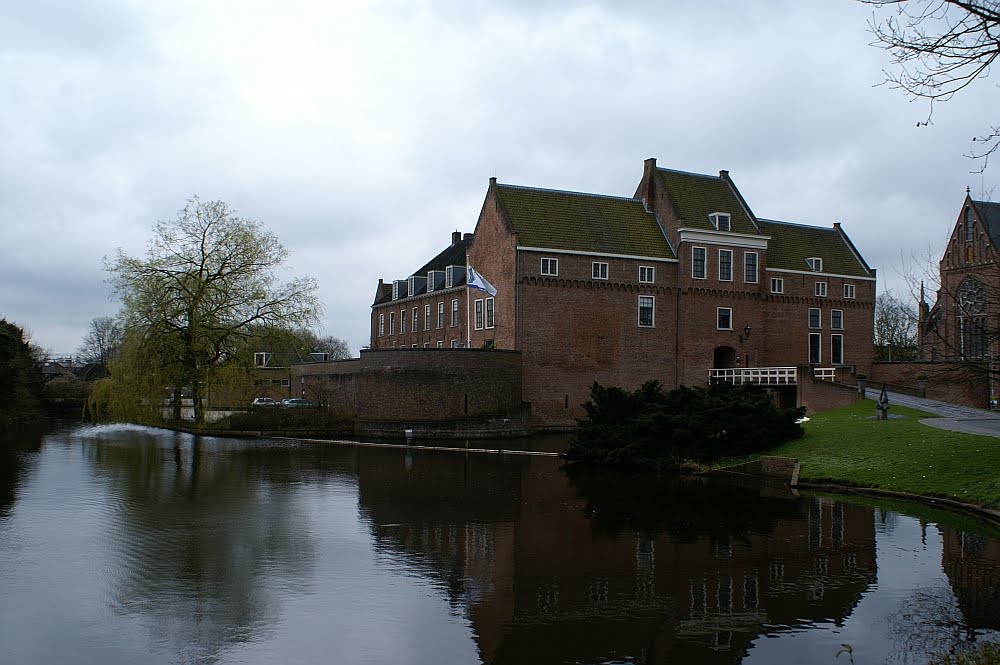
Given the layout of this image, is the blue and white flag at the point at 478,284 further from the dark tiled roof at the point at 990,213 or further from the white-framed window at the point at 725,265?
the dark tiled roof at the point at 990,213

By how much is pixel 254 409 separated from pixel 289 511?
2309 cm

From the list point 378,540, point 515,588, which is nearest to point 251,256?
point 378,540

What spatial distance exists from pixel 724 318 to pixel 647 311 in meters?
4.87

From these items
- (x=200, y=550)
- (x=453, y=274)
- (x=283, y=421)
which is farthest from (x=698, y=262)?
(x=200, y=550)

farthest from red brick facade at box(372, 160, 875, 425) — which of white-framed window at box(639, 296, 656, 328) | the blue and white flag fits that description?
the blue and white flag

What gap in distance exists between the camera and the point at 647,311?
4322 cm

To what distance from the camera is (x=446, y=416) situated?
3791 cm

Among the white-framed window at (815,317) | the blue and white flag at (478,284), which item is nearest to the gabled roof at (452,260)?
the blue and white flag at (478,284)

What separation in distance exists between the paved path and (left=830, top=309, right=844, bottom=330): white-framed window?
38.5 feet

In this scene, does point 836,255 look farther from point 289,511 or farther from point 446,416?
point 289,511

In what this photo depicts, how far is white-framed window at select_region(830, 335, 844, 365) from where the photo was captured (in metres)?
48.0

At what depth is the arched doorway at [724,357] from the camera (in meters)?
45.2

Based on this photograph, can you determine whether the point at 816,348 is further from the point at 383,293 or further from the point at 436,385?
the point at 383,293

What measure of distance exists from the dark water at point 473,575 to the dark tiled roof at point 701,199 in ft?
86.4
